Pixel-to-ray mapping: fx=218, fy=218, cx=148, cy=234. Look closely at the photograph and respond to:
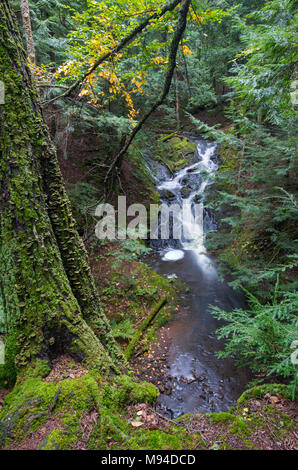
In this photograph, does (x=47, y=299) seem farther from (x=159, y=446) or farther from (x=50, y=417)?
(x=159, y=446)

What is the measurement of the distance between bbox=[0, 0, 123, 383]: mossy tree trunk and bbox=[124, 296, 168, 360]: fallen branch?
2.87m

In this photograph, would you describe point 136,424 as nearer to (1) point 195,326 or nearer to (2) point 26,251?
(2) point 26,251

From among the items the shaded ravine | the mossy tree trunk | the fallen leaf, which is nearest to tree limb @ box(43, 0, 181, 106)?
the mossy tree trunk

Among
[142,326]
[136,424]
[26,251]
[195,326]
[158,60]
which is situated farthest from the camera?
[195,326]

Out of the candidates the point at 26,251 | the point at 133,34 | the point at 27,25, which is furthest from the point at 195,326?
the point at 27,25

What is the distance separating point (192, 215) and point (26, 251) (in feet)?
33.7

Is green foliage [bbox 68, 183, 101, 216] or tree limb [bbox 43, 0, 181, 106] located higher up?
tree limb [bbox 43, 0, 181, 106]

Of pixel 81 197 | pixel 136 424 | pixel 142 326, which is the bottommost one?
pixel 142 326

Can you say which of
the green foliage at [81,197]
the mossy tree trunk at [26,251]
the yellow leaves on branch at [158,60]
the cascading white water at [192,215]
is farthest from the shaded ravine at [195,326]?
the green foliage at [81,197]

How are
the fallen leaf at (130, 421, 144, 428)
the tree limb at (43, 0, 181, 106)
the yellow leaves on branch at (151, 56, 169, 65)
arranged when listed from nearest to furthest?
the fallen leaf at (130, 421, 144, 428) < the tree limb at (43, 0, 181, 106) < the yellow leaves on branch at (151, 56, 169, 65)

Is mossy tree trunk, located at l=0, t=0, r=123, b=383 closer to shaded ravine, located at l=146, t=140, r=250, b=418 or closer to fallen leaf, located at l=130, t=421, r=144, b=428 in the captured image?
fallen leaf, located at l=130, t=421, r=144, b=428

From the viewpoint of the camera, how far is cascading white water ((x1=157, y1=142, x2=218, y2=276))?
978cm

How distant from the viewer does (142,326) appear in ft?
18.7
